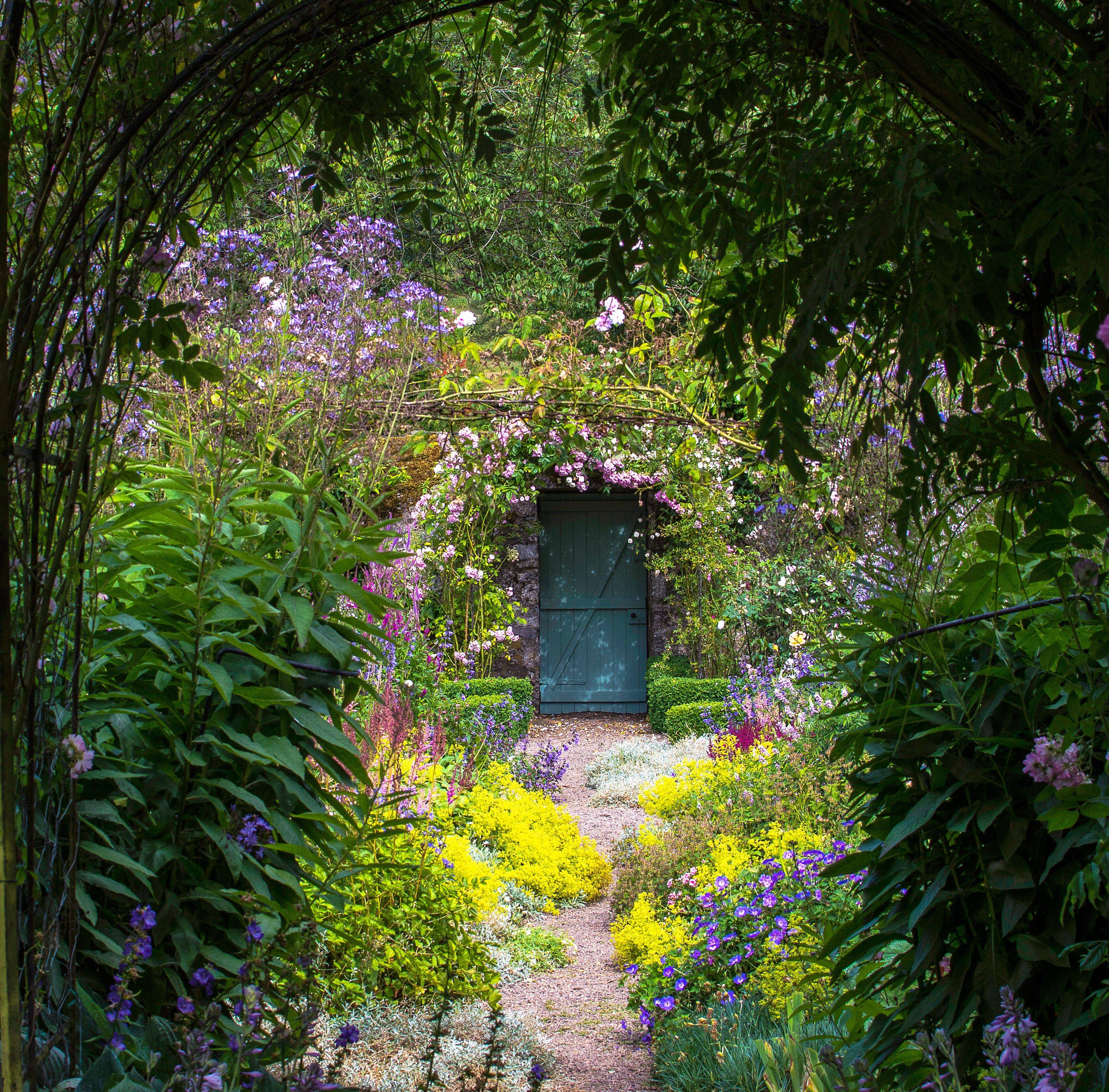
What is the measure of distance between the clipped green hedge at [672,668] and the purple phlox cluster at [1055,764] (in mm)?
7257

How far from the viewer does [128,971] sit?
3.81 feet

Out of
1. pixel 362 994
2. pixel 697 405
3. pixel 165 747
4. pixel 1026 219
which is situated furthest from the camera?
pixel 697 405

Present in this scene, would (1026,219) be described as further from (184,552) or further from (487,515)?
(487,515)

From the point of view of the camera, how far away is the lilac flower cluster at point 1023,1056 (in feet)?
2.80

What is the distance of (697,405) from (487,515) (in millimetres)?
4892

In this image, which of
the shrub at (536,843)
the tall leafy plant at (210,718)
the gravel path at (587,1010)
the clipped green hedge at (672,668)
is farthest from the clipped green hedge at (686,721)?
the tall leafy plant at (210,718)

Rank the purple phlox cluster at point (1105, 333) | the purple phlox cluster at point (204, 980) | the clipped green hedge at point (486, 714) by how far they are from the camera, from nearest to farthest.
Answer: the purple phlox cluster at point (1105, 333)
the purple phlox cluster at point (204, 980)
the clipped green hedge at point (486, 714)

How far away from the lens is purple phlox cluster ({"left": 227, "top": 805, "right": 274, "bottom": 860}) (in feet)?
4.80

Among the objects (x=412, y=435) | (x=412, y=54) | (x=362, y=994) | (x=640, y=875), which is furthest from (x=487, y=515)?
(x=412, y=54)

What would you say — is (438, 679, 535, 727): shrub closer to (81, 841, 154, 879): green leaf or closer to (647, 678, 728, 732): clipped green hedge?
(647, 678, 728, 732): clipped green hedge

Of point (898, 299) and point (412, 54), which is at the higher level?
point (412, 54)

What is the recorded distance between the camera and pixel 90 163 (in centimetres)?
115

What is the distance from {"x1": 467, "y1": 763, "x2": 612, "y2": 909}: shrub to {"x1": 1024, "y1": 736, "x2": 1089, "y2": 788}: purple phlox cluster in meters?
3.12

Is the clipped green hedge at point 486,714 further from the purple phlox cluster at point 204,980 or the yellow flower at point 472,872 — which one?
the purple phlox cluster at point 204,980
